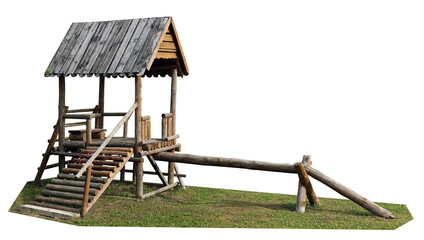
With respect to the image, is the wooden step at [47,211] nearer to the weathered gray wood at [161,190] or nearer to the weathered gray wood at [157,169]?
the weathered gray wood at [161,190]

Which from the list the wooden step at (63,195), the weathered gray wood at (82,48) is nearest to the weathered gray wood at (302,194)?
the wooden step at (63,195)

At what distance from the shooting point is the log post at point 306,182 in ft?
47.0

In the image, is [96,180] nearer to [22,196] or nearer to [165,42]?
[22,196]

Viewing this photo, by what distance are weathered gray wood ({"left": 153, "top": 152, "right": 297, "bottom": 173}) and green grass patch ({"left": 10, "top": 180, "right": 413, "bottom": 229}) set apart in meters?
0.99

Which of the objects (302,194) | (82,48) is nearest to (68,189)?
(82,48)

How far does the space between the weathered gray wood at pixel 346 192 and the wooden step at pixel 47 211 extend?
5671mm

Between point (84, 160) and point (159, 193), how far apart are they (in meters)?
2.43

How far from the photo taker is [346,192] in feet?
47.2

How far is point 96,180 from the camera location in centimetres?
1450

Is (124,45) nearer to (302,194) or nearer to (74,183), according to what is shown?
(74,183)

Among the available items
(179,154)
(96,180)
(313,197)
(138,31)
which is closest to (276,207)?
(313,197)

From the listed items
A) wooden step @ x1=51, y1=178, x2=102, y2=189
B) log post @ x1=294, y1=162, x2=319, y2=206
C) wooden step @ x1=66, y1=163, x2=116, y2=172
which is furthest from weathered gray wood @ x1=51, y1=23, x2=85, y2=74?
log post @ x1=294, y1=162, x2=319, y2=206

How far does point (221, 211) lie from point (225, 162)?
56.8 inches

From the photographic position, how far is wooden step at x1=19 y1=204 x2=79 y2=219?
13.5 m
